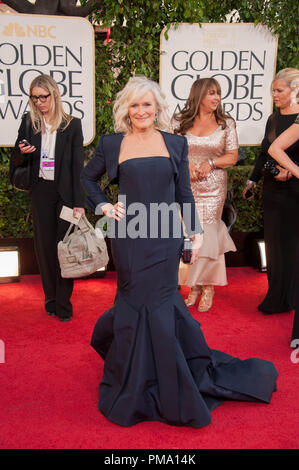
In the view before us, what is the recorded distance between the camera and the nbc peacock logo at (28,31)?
4910mm

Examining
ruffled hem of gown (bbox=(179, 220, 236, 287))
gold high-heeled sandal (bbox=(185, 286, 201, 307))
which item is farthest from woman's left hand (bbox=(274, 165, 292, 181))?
gold high-heeled sandal (bbox=(185, 286, 201, 307))

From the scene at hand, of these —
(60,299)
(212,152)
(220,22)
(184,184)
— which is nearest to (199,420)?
(184,184)

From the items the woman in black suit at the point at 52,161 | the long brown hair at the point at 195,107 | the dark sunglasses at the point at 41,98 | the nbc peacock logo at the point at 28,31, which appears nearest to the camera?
the dark sunglasses at the point at 41,98

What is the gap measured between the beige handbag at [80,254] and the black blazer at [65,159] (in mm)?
297

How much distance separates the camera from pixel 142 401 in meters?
2.61

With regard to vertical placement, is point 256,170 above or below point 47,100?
below

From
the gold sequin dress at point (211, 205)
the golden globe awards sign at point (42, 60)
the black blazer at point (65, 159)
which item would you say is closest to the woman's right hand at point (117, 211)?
the black blazer at point (65, 159)

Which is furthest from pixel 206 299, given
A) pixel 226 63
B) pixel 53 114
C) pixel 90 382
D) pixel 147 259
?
pixel 226 63

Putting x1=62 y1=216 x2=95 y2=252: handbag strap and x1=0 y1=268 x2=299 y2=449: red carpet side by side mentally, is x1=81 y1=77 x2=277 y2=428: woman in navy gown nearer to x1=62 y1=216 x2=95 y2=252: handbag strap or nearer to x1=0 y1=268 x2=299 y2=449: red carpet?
x1=0 y1=268 x2=299 y2=449: red carpet

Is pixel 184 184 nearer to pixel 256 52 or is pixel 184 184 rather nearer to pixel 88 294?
pixel 88 294

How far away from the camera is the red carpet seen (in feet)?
8.14

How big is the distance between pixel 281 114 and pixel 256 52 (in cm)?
169

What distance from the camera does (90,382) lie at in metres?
3.10

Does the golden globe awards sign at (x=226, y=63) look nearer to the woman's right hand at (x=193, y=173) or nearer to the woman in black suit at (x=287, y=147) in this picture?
the woman's right hand at (x=193, y=173)
